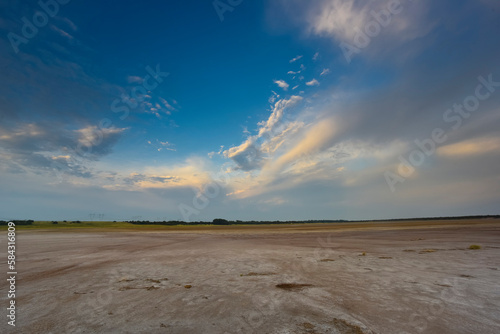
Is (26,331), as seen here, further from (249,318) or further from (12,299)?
(249,318)

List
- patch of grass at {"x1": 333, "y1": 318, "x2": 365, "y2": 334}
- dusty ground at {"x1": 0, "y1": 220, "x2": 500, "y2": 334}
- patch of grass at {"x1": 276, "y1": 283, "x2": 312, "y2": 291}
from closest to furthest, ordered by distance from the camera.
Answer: patch of grass at {"x1": 333, "y1": 318, "x2": 365, "y2": 334} < dusty ground at {"x1": 0, "y1": 220, "x2": 500, "y2": 334} < patch of grass at {"x1": 276, "y1": 283, "x2": 312, "y2": 291}

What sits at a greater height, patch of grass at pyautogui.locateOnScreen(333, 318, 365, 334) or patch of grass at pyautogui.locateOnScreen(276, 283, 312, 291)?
patch of grass at pyautogui.locateOnScreen(333, 318, 365, 334)

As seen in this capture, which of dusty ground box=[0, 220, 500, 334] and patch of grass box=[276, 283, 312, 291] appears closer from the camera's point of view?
dusty ground box=[0, 220, 500, 334]

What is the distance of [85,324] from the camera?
14.9 feet

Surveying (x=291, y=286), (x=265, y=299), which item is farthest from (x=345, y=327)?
(x=291, y=286)

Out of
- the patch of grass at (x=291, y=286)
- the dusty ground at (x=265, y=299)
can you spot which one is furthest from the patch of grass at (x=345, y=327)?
the patch of grass at (x=291, y=286)

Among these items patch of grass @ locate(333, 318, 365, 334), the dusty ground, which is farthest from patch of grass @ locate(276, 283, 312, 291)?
patch of grass @ locate(333, 318, 365, 334)

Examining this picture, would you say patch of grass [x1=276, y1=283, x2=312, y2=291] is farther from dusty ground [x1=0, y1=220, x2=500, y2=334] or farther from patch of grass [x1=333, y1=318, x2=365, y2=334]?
patch of grass [x1=333, y1=318, x2=365, y2=334]

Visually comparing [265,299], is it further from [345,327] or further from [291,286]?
[345,327]

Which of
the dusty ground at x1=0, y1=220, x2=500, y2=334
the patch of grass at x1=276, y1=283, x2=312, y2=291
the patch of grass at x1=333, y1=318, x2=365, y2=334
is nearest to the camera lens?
the patch of grass at x1=333, y1=318, x2=365, y2=334

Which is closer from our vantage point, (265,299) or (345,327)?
Answer: (345,327)

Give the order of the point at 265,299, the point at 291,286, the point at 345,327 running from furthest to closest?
1. the point at 291,286
2. the point at 265,299
3. the point at 345,327

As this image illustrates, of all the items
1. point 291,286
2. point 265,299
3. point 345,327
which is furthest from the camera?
point 291,286

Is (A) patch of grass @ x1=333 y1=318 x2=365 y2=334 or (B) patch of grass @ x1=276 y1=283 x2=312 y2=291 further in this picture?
(B) patch of grass @ x1=276 y1=283 x2=312 y2=291
